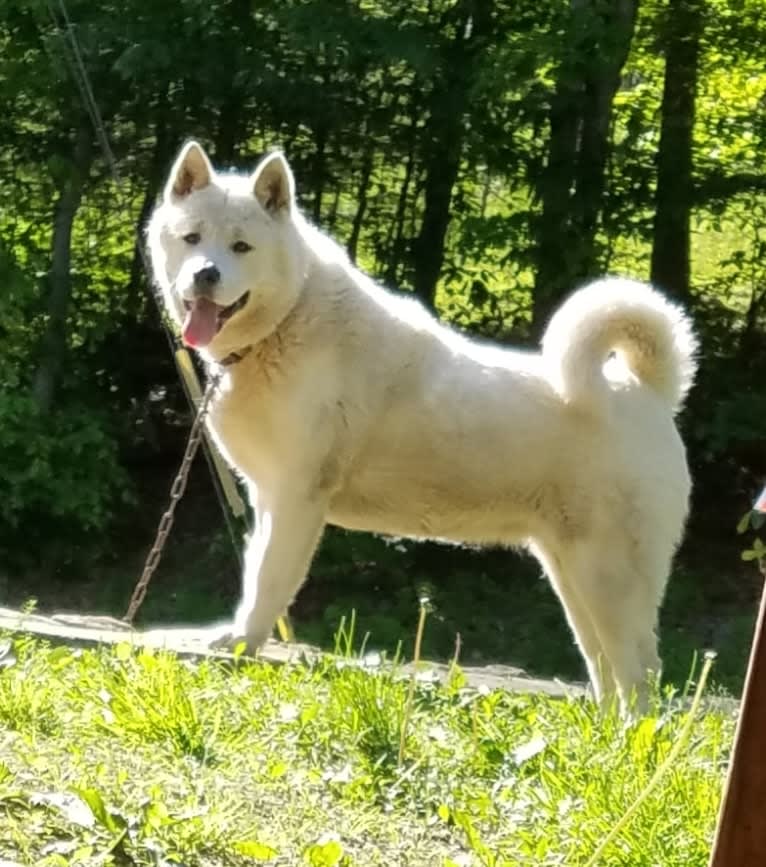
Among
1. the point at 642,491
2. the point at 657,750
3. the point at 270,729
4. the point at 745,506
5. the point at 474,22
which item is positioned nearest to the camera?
the point at 657,750

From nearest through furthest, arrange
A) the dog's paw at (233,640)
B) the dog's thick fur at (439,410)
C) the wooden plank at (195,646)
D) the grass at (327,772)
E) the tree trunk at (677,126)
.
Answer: the grass at (327,772), the wooden plank at (195,646), the dog's paw at (233,640), the dog's thick fur at (439,410), the tree trunk at (677,126)

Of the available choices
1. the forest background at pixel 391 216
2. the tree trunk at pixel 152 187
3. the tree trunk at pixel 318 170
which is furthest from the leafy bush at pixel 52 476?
the tree trunk at pixel 318 170

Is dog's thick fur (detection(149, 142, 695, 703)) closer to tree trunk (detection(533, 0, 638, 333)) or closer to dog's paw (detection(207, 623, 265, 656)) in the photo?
dog's paw (detection(207, 623, 265, 656))

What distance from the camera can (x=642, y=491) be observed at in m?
5.10

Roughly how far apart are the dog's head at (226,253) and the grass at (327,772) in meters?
1.43

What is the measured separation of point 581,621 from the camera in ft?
17.4

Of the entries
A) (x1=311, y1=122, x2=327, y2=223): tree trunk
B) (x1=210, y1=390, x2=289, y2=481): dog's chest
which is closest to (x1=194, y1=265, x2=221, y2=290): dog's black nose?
(x1=210, y1=390, x2=289, y2=481): dog's chest

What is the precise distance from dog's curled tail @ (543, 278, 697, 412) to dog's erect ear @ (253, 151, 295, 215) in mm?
972

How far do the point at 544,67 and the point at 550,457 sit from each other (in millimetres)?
4503

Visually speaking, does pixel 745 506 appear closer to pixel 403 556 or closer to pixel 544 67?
pixel 403 556

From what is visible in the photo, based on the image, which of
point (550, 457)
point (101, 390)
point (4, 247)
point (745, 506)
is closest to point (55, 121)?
point (4, 247)

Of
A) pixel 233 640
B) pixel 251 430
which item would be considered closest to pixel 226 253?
pixel 251 430

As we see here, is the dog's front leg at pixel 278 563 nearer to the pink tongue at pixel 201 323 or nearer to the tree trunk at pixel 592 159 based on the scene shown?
the pink tongue at pixel 201 323

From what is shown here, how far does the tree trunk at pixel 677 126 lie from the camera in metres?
9.79
